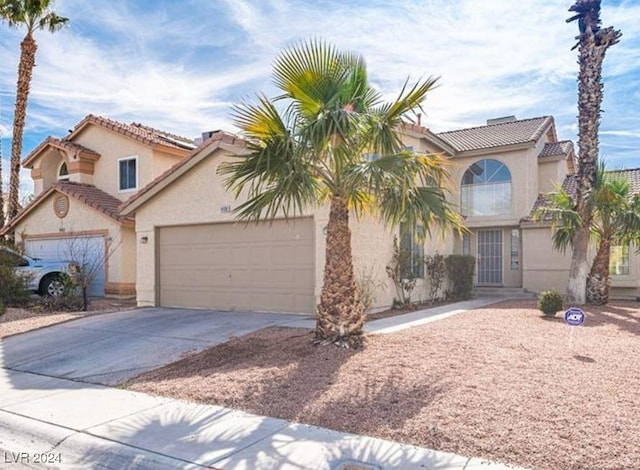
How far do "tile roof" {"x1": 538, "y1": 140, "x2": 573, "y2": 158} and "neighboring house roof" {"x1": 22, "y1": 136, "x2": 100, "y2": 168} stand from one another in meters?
18.6

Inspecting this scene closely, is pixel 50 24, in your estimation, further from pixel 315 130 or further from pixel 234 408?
pixel 234 408

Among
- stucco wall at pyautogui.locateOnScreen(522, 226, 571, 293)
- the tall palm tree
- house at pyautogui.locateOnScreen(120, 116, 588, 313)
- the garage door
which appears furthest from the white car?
stucco wall at pyautogui.locateOnScreen(522, 226, 571, 293)

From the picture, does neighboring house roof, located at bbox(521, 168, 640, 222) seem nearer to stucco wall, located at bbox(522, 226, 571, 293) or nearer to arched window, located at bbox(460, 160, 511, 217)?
stucco wall, located at bbox(522, 226, 571, 293)

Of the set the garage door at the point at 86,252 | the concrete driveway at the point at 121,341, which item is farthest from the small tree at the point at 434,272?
the garage door at the point at 86,252

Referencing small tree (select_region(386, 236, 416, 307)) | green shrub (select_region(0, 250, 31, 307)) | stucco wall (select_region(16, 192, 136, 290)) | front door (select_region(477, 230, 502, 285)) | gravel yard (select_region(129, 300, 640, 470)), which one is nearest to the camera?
gravel yard (select_region(129, 300, 640, 470))

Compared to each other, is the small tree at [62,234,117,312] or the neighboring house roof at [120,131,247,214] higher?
the neighboring house roof at [120,131,247,214]

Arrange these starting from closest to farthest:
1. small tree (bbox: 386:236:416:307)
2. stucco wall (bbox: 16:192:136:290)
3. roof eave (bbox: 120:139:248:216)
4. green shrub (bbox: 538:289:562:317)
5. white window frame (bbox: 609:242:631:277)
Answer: green shrub (bbox: 538:289:562:317), roof eave (bbox: 120:139:248:216), small tree (bbox: 386:236:416:307), white window frame (bbox: 609:242:631:277), stucco wall (bbox: 16:192:136:290)

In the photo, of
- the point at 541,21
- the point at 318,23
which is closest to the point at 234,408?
the point at 318,23

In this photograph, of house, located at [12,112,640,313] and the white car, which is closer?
house, located at [12,112,640,313]

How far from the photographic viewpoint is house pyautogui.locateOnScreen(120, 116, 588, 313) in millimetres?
12805

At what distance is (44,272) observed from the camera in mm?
17266

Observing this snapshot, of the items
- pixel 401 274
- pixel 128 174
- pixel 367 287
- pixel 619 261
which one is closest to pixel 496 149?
pixel 619 261

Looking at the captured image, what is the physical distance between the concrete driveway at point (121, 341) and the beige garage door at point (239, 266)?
618 mm

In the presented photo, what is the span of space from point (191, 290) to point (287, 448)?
10324mm
